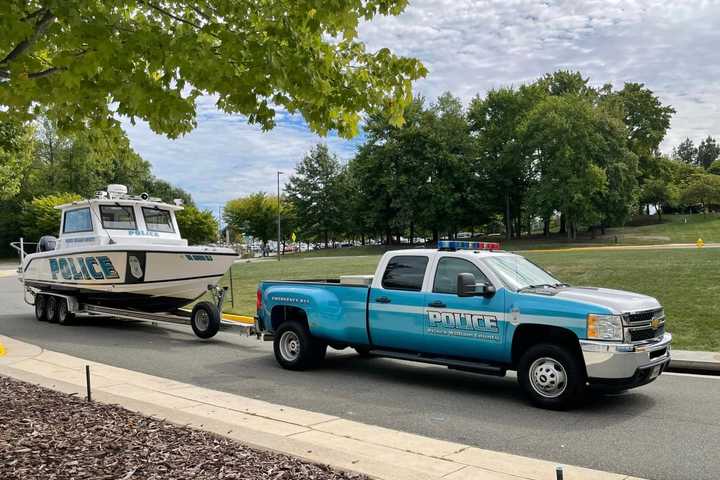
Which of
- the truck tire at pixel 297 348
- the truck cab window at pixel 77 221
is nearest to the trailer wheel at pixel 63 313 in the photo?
the truck cab window at pixel 77 221

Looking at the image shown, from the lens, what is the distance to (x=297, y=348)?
9570 millimetres

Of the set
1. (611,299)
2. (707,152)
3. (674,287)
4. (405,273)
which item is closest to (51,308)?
(405,273)

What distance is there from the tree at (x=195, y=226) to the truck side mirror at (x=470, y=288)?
215ft

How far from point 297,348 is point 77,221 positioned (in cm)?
854

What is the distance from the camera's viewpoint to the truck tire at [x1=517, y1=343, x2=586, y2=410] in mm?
6969

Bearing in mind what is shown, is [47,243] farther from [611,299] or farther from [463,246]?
[611,299]

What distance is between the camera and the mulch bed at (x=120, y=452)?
426 cm

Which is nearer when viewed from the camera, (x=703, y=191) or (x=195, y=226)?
(x=195, y=226)

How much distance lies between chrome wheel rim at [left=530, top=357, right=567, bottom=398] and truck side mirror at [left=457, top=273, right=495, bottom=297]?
3.32ft

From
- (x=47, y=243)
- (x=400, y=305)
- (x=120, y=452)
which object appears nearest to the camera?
(x=120, y=452)

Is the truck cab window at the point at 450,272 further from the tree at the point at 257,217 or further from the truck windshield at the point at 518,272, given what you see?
the tree at the point at 257,217

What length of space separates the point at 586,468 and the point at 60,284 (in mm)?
13703

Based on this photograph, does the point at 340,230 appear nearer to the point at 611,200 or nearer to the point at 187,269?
the point at 611,200

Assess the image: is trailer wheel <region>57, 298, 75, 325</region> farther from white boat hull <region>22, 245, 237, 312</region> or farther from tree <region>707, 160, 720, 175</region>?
tree <region>707, 160, 720, 175</region>
